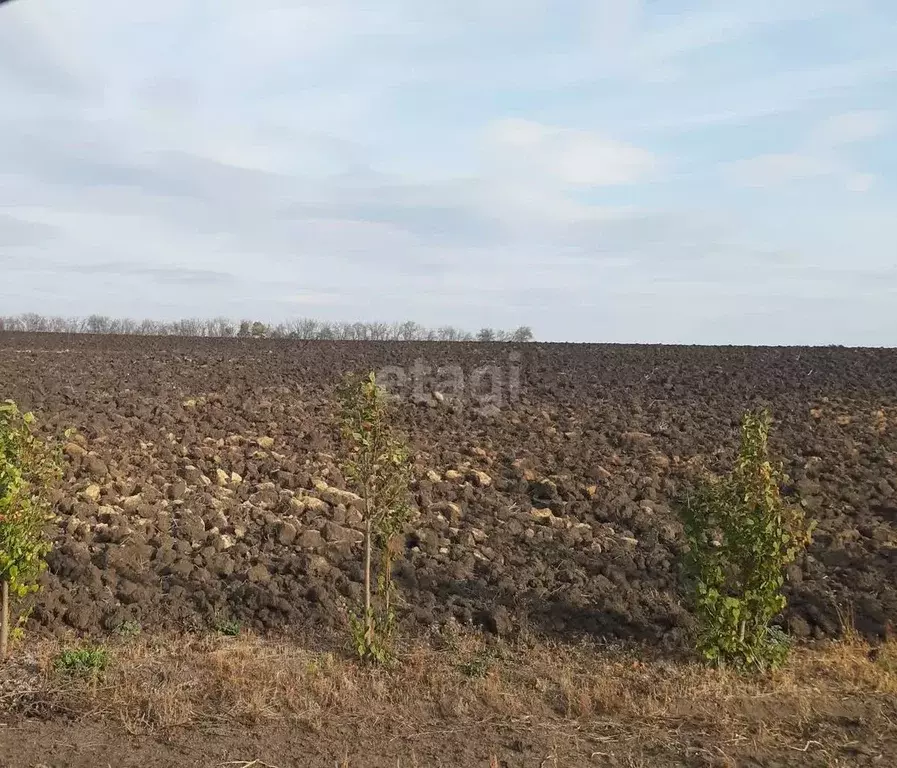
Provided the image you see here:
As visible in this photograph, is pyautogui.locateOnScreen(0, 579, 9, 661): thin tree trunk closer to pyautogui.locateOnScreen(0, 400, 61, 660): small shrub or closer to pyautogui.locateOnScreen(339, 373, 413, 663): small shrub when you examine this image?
pyautogui.locateOnScreen(0, 400, 61, 660): small shrub

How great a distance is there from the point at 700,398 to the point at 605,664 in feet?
49.4

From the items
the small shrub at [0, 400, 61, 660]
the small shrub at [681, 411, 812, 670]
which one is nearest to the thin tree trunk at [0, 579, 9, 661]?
the small shrub at [0, 400, 61, 660]

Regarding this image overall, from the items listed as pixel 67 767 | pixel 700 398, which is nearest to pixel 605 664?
pixel 67 767

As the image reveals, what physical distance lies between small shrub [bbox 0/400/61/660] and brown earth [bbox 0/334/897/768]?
2.41 ft

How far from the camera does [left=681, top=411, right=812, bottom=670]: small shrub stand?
21.6ft

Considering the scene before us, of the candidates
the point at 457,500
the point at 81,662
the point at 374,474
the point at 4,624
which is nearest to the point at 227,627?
the point at 81,662

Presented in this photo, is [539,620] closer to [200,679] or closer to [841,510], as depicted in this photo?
[200,679]

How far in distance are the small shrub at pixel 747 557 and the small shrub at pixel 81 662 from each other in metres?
4.67

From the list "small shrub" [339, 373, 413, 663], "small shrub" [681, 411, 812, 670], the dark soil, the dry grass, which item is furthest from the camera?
the dark soil

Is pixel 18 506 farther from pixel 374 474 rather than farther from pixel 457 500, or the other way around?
pixel 457 500

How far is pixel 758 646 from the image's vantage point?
6.67m

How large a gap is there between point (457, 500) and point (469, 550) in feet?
6.70

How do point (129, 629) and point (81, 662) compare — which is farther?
point (129, 629)

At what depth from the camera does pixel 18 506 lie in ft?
21.2
